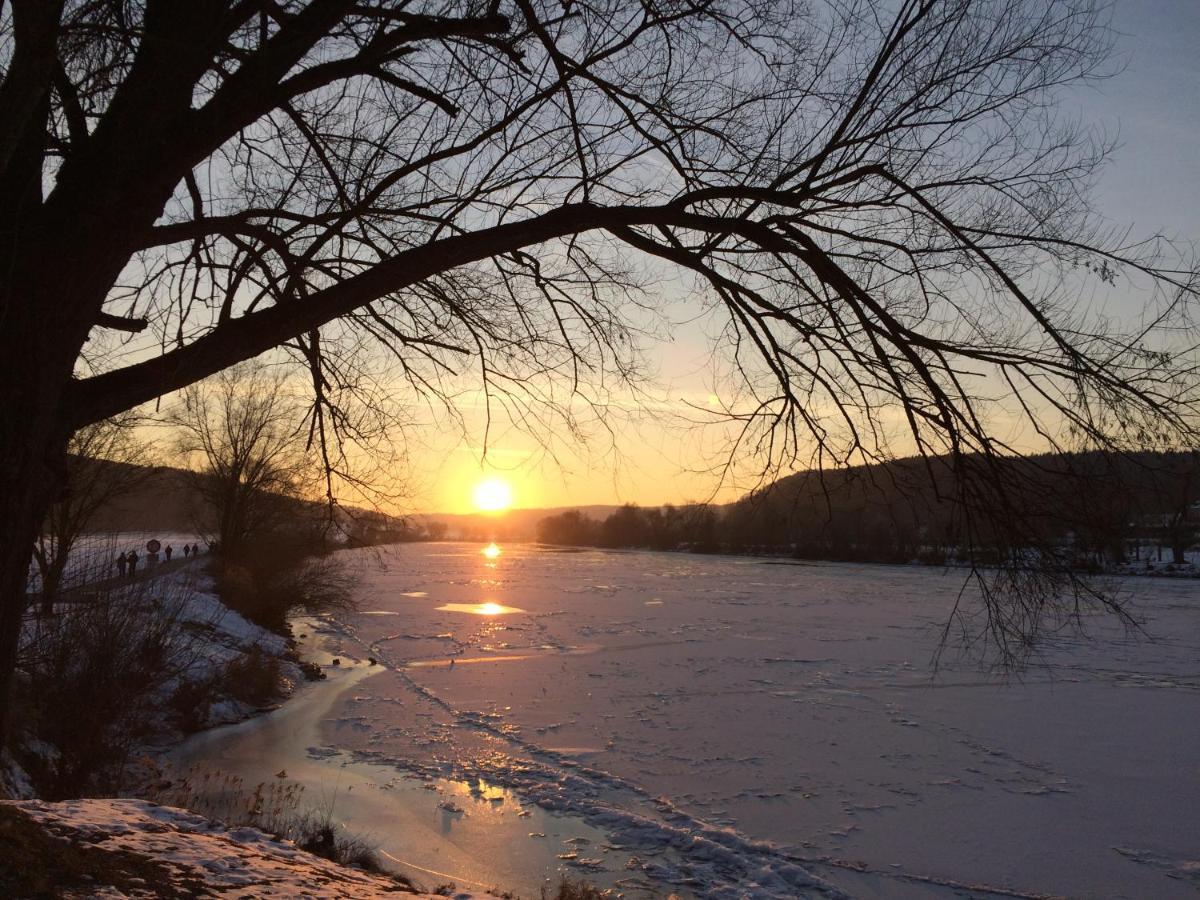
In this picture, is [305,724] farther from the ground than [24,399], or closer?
closer

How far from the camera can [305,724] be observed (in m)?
15.5

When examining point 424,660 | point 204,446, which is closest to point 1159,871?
point 424,660

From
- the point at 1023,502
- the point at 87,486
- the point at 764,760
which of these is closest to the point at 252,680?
the point at 87,486

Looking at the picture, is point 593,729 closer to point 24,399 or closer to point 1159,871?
point 1159,871

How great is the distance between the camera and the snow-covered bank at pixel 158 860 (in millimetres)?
Result: 2908

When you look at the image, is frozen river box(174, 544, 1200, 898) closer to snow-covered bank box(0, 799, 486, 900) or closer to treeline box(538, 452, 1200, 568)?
snow-covered bank box(0, 799, 486, 900)

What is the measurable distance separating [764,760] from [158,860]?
1125 cm

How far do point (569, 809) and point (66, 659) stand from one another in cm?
679

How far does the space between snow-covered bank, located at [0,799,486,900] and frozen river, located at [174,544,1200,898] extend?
2.01m

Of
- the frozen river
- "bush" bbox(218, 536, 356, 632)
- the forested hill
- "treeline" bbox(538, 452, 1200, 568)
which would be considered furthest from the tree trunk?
"bush" bbox(218, 536, 356, 632)

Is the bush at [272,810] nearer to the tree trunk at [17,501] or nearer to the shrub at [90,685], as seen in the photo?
the shrub at [90,685]

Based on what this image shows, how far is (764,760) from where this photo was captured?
1324 centimetres

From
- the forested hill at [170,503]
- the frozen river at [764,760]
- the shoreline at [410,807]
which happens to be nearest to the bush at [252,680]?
the frozen river at [764,760]

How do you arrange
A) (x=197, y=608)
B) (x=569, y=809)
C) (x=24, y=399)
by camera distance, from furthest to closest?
(x=197, y=608), (x=569, y=809), (x=24, y=399)
